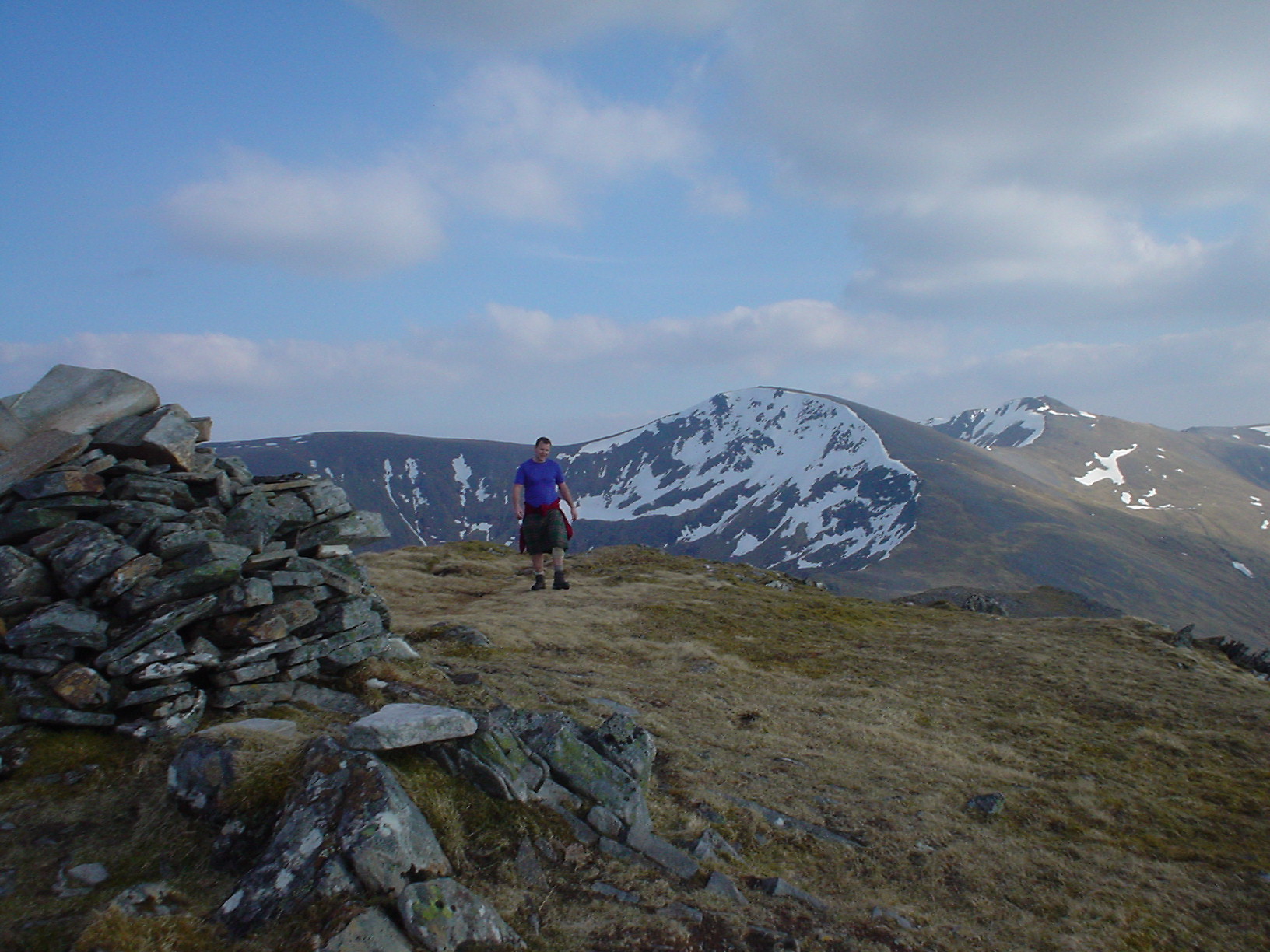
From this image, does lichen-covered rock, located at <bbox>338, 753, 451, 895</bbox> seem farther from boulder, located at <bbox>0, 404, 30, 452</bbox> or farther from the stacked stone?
boulder, located at <bbox>0, 404, 30, 452</bbox>

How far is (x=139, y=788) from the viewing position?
29.0 feet

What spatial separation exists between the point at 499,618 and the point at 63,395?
13.7 meters

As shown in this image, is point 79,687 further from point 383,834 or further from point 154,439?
point 383,834

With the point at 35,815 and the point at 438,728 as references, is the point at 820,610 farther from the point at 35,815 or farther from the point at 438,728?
the point at 35,815

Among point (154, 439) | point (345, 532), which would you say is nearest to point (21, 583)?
point (154, 439)

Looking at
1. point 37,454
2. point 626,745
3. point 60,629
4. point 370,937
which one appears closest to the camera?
point 370,937

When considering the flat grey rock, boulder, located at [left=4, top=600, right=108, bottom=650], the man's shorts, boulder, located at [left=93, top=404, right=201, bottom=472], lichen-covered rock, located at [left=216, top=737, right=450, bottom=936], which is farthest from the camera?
the man's shorts

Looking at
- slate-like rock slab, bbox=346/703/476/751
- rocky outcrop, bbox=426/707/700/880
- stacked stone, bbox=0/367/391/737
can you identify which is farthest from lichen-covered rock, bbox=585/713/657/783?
stacked stone, bbox=0/367/391/737

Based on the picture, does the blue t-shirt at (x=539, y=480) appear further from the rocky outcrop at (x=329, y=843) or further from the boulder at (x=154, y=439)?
the rocky outcrop at (x=329, y=843)

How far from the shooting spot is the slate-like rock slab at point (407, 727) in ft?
28.6

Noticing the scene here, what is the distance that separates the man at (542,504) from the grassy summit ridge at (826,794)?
265 cm

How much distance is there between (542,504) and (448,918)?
57.0ft

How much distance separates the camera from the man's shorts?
24453mm

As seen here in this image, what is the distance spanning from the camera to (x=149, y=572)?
10.6 m
